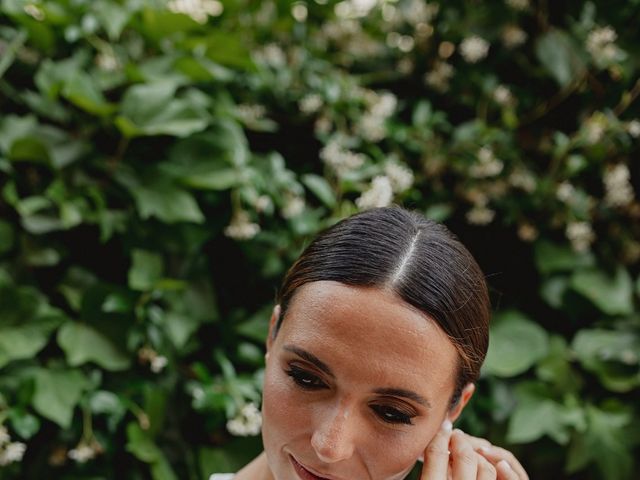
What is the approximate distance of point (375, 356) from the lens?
0.79 m

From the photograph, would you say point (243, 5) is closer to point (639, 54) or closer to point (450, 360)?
point (639, 54)

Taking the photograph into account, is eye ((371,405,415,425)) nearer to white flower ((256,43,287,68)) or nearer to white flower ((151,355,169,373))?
white flower ((151,355,169,373))

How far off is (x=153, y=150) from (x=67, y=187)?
0.23 m

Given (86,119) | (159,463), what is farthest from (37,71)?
(159,463)

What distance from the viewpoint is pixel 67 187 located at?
1543 millimetres

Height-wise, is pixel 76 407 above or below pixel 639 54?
below

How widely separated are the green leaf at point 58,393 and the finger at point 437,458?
842mm

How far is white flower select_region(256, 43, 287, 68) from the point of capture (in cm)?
184

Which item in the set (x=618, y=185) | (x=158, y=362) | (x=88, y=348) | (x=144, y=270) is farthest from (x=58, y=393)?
(x=618, y=185)

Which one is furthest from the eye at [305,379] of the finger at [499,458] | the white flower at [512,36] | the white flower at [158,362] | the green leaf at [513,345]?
the white flower at [512,36]

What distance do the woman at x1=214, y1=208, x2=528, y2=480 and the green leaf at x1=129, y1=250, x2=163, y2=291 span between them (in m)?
0.67

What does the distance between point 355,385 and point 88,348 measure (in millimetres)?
894

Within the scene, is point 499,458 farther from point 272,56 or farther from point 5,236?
point 272,56

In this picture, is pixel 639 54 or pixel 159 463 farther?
pixel 639 54
